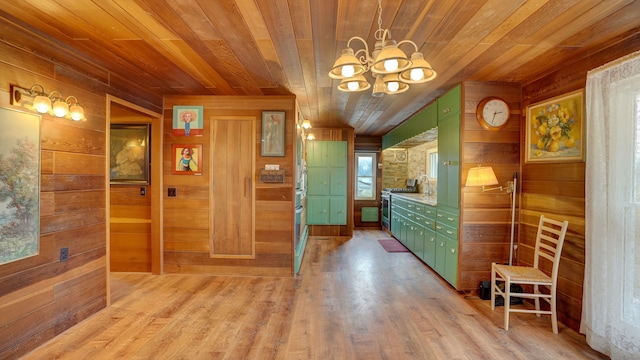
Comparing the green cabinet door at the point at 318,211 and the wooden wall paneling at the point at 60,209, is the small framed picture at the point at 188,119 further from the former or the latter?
the green cabinet door at the point at 318,211

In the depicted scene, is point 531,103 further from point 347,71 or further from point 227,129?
point 227,129

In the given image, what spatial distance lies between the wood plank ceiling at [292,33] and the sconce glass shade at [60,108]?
38 cm

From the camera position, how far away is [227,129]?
Result: 3574mm

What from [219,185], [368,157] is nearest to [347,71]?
[219,185]

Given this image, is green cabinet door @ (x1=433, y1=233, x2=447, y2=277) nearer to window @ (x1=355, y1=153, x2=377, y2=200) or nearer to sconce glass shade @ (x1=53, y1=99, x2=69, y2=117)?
window @ (x1=355, y1=153, x2=377, y2=200)

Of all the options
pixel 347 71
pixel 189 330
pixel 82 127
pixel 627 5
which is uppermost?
pixel 627 5

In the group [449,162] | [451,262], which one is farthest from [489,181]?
[451,262]

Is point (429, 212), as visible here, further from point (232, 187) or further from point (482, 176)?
point (232, 187)

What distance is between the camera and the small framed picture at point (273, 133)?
3.54 m

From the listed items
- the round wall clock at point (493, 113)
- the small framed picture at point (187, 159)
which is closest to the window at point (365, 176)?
the round wall clock at point (493, 113)

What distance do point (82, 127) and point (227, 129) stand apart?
1.46 m

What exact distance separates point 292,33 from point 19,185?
7.25 ft

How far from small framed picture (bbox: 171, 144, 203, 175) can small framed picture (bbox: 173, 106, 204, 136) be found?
0.20 metres

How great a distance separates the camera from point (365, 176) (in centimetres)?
701
